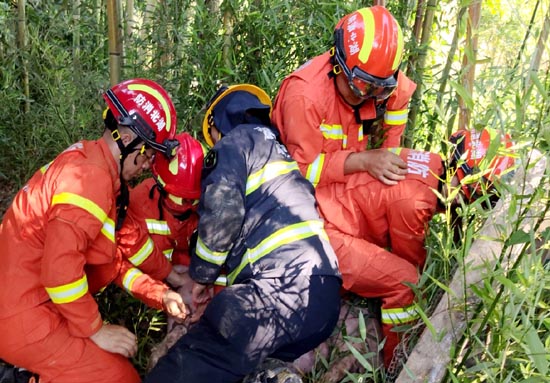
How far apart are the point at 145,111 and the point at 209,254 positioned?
2.56 ft

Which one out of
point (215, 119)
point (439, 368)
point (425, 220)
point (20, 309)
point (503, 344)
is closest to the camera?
point (503, 344)

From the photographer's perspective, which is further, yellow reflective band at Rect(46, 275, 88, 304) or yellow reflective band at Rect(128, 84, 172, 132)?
yellow reflective band at Rect(128, 84, 172, 132)

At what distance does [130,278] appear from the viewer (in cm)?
302

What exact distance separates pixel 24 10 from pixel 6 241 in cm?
254

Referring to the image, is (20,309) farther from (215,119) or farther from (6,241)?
(215,119)

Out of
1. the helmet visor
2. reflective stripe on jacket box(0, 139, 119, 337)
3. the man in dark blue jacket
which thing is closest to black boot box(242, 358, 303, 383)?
the man in dark blue jacket

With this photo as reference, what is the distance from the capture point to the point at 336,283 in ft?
8.80

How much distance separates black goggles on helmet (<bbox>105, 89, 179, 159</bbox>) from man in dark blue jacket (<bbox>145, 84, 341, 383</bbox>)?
0.24 metres

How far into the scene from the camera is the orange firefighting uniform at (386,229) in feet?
9.46

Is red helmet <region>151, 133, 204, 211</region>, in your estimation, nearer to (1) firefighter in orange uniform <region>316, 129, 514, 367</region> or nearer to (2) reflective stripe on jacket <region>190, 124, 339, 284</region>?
(2) reflective stripe on jacket <region>190, 124, 339, 284</region>

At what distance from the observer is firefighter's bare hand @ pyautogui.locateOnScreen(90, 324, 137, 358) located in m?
2.77

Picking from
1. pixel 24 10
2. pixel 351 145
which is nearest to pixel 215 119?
pixel 351 145

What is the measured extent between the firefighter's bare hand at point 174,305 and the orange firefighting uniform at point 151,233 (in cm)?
26

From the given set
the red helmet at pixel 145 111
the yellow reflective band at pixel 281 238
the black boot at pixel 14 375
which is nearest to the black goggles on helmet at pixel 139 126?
the red helmet at pixel 145 111
